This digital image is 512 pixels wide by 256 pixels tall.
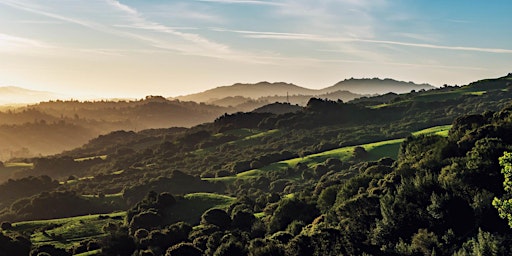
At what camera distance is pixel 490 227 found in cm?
3841

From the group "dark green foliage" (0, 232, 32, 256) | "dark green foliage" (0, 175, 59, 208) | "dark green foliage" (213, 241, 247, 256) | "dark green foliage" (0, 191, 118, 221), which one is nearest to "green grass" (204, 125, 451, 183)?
"dark green foliage" (0, 191, 118, 221)

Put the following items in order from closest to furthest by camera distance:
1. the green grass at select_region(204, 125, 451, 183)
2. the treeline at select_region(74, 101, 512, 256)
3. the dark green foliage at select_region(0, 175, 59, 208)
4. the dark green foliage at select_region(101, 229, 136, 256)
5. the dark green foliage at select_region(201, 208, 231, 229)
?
the treeline at select_region(74, 101, 512, 256), the dark green foliage at select_region(101, 229, 136, 256), the dark green foliage at select_region(201, 208, 231, 229), the green grass at select_region(204, 125, 451, 183), the dark green foliage at select_region(0, 175, 59, 208)

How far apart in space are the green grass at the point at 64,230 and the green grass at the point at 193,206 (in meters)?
11.2

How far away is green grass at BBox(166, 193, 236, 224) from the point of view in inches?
3782

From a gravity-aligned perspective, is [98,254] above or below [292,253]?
below

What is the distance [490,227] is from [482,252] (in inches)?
228

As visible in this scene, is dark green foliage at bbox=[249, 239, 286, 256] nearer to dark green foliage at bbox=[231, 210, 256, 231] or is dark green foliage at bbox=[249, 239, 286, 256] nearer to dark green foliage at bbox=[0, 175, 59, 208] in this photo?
dark green foliage at bbox=[231, 210, 256, 231]

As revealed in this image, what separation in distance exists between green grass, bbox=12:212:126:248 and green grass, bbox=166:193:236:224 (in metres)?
11.2

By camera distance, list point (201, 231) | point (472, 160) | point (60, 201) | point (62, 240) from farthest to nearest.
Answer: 1. point (60, 201)
2. point (62, 240)
3. point (201, 231)
4. point (472, 160)

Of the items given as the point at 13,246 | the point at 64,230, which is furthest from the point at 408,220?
the point at 64,230

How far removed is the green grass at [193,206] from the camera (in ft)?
315

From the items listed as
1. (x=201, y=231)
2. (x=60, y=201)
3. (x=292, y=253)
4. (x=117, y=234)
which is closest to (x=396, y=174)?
(x=292, y=253)

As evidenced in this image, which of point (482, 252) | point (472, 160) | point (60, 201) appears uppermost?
point (472, 160)

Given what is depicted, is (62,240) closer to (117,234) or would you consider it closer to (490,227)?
(117,234)
